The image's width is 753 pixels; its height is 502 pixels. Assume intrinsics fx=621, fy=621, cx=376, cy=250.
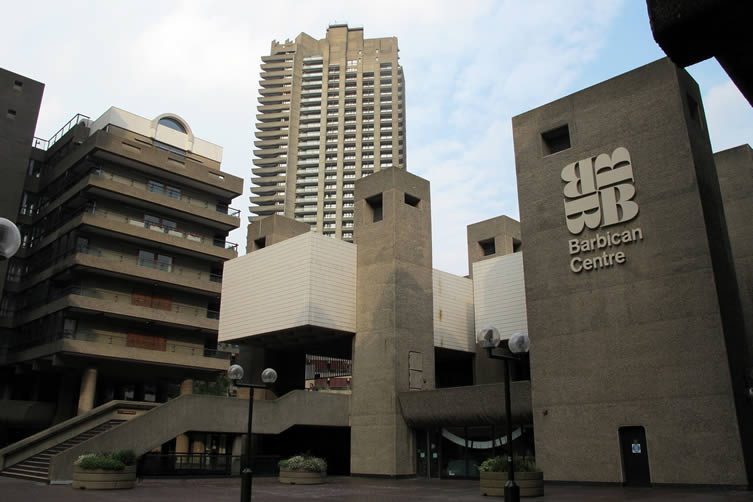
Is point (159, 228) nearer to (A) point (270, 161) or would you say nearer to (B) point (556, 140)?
(B) point (556, 140)

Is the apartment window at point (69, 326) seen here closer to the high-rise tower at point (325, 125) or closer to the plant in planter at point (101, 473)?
the plant in planter at point (101, 473)

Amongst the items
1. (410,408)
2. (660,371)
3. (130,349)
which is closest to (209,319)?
(130,349)

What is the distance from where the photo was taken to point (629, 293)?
24.6 meters

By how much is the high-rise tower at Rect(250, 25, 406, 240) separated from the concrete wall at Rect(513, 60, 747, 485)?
99.8 meters

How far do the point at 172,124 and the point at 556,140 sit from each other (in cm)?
3981

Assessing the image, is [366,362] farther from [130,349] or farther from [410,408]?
[130,349]

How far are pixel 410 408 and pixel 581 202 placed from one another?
14110 mm

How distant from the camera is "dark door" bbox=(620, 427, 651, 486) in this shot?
74.9 ft

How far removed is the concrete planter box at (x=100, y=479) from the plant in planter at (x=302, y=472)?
7.35m

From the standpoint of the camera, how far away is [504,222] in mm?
48062

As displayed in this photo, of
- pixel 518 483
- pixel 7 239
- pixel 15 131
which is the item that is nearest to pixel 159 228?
pixel 15 131

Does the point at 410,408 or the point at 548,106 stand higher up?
the point at 548,106

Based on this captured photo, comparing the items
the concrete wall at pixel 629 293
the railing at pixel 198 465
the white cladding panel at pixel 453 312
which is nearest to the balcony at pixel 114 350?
the railing at pixel 198 465

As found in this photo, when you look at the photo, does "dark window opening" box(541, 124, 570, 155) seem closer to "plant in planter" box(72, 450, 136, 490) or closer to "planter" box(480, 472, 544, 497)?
"planter" box(480, 472, 544, 497)
